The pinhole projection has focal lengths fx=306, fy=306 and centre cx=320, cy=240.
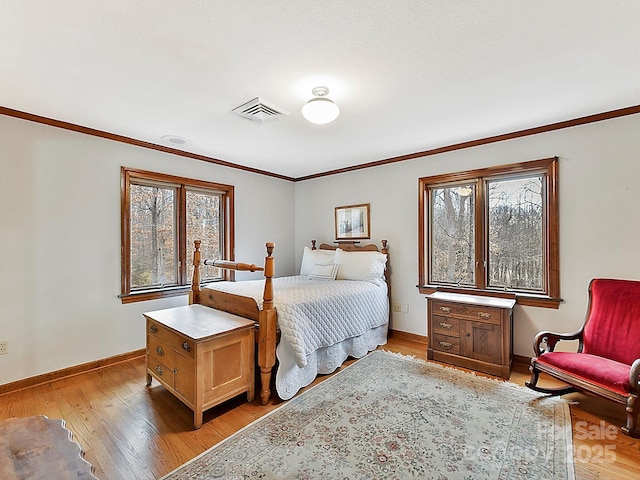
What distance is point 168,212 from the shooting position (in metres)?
3.80

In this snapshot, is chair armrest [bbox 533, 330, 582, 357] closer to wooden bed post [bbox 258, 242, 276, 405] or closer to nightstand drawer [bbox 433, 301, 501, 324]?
nightstand drawer [bbox 433, 301, 501, 324]

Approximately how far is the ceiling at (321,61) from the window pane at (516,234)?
69 cm

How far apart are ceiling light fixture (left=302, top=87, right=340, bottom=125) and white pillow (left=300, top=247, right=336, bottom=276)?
2366 mm

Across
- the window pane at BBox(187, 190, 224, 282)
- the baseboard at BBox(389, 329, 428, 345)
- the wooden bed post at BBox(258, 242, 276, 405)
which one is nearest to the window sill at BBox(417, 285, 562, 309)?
the baseboard at BBox(389, 329, 428, 345)

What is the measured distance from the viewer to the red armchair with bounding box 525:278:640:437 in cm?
204

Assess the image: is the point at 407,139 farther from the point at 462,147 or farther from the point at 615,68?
the point at 615,68

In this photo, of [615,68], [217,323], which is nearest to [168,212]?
[217,323]

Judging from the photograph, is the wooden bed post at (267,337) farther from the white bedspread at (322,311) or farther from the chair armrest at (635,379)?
the chair armrest at (635,379)

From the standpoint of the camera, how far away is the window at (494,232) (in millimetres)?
3102

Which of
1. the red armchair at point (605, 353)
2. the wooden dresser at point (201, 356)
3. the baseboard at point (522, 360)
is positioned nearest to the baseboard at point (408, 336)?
the baseboard at point (522, 360)

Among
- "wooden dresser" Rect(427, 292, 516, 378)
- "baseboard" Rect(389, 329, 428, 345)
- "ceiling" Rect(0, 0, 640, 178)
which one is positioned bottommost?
"baseboard" Rect(389, 329, 428, 345)

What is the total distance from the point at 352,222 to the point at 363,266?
2.84ft

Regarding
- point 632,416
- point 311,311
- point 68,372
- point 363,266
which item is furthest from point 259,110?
point 632,416

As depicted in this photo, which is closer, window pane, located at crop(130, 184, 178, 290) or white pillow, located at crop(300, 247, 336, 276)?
window pane, located at crop(130, 184, 178, 290)
